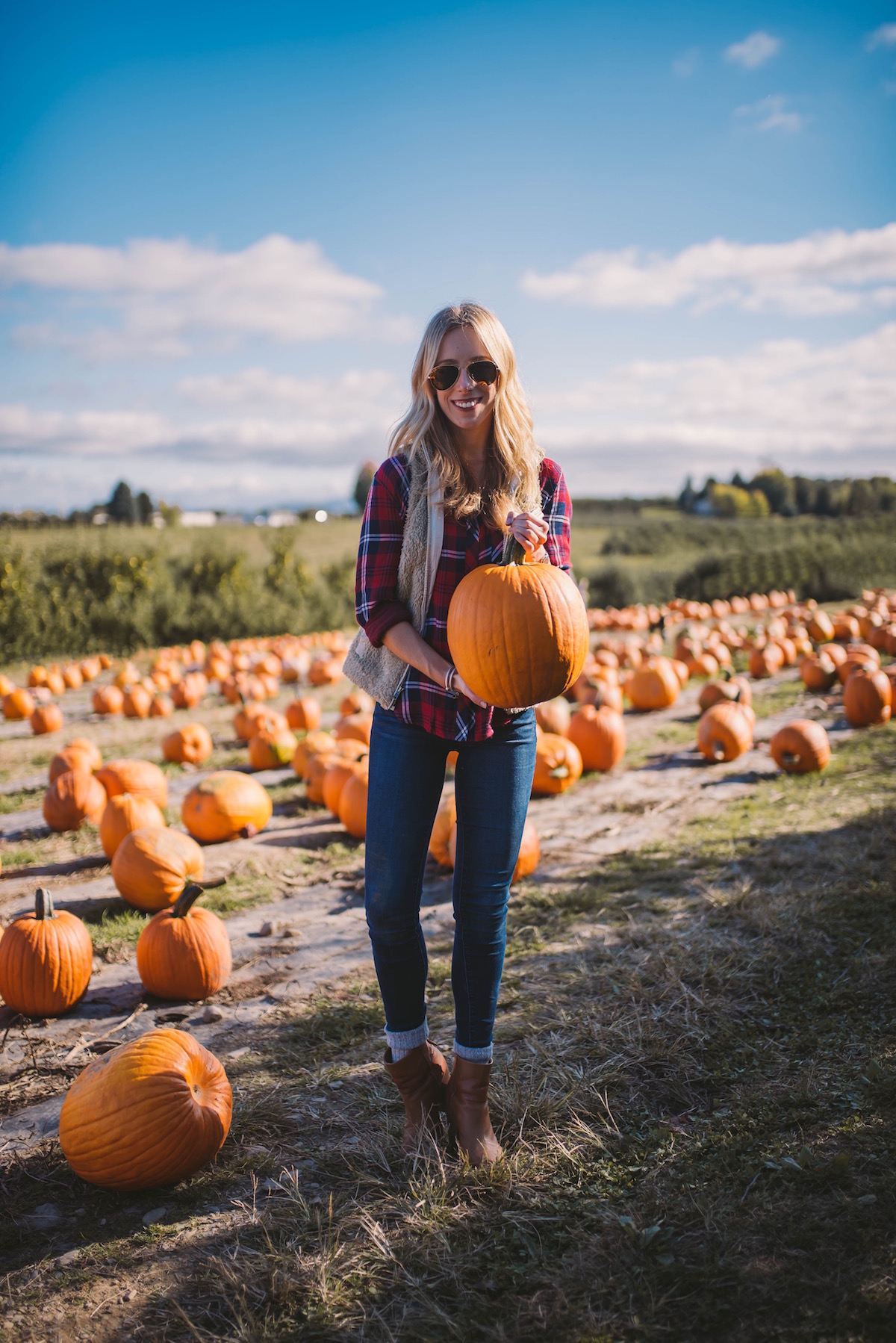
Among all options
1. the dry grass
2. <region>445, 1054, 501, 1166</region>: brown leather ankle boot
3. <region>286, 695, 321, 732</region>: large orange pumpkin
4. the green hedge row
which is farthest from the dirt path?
the green hedge row

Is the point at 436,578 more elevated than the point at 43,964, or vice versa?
the point at 436,578

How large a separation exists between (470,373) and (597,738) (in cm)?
451

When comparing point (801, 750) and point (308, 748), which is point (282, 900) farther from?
point (801, 750)

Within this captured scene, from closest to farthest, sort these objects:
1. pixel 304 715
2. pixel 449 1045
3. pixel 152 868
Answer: pixel 449 1045
pixel 152 868
pixel 304 715

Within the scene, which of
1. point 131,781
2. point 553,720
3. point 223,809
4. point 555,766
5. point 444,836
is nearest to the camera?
point 444,836

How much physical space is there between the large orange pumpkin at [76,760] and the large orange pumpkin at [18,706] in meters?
4.38

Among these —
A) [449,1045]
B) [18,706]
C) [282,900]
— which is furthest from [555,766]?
[18,706]

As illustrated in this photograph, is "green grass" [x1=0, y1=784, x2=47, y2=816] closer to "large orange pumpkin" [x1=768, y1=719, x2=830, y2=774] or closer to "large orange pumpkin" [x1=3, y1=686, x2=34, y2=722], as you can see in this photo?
"large orange pumpkin" [x1=3, y1=686, x2=34, y2=722]

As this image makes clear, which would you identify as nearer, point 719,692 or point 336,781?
point 336,781

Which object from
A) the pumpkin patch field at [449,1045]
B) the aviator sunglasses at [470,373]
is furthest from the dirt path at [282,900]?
the aviator sunglasses at [470,373]

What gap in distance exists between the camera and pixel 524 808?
89.4 inches

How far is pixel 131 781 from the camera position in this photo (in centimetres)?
546

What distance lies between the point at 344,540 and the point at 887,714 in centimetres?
2031

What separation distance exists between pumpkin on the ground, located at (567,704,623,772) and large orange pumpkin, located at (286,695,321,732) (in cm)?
284
